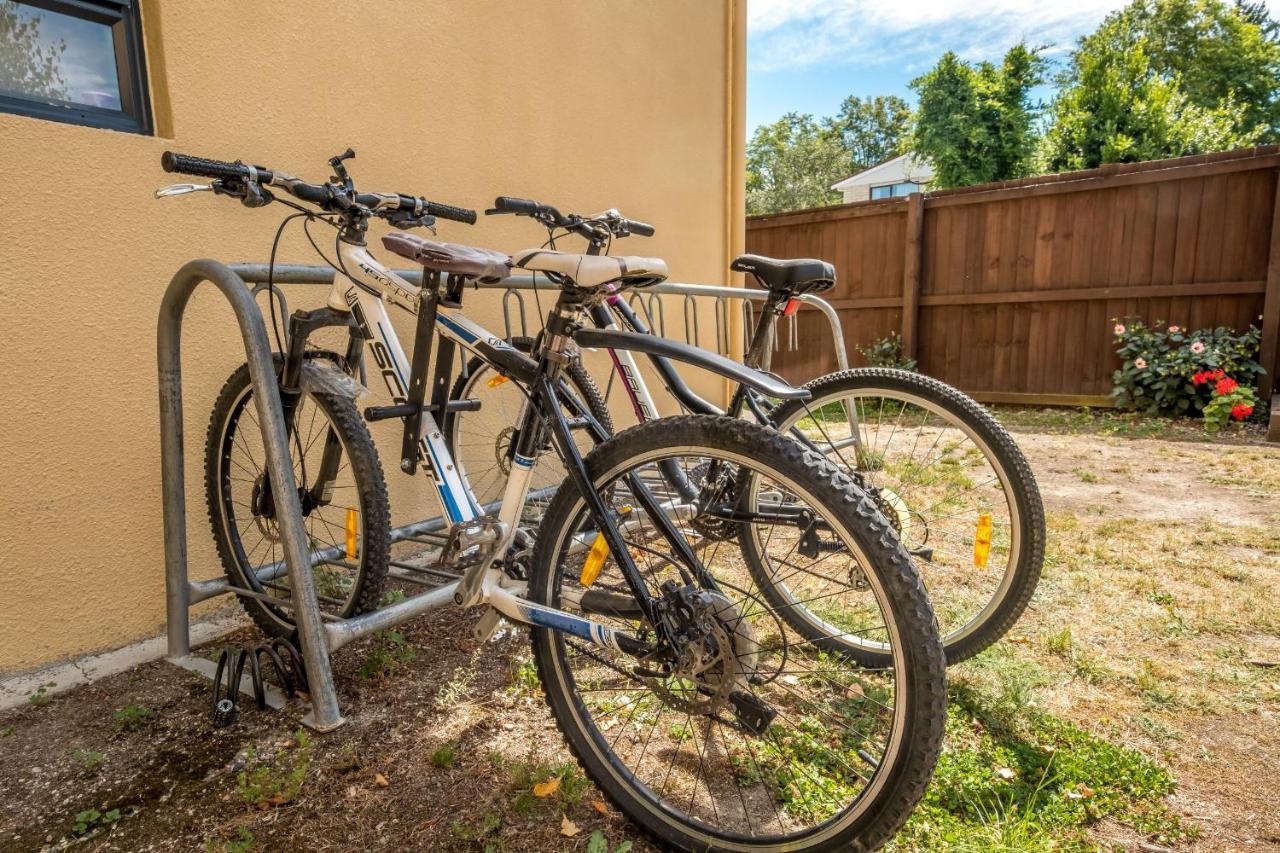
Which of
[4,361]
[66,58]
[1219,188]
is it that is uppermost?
[1219,188]

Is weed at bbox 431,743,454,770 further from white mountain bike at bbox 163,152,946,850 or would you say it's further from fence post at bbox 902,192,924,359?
fence post at bbox 902,192,924,359

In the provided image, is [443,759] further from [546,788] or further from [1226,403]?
[1226,403]

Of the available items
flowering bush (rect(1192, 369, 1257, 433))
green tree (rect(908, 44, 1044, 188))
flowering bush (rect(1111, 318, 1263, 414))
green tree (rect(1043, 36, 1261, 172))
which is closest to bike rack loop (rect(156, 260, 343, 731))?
flowering bush (rect(1192, 369, 1257, 433))

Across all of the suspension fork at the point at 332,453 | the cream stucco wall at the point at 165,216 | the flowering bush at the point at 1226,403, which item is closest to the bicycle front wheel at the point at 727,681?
the suspension fork at the point at 332,453

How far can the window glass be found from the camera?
1.89 meters

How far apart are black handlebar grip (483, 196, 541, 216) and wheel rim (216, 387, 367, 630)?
0.76 m

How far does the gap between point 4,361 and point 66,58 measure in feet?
2.82

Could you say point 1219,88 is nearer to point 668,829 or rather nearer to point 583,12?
point 583,12

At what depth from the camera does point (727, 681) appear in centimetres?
134

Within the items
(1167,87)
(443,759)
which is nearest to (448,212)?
(443,759)

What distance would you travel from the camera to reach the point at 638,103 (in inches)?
154

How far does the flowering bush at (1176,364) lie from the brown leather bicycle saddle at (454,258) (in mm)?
6370

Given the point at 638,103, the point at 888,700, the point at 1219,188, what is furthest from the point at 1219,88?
the point at 888,700

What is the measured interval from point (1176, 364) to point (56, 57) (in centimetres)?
736
